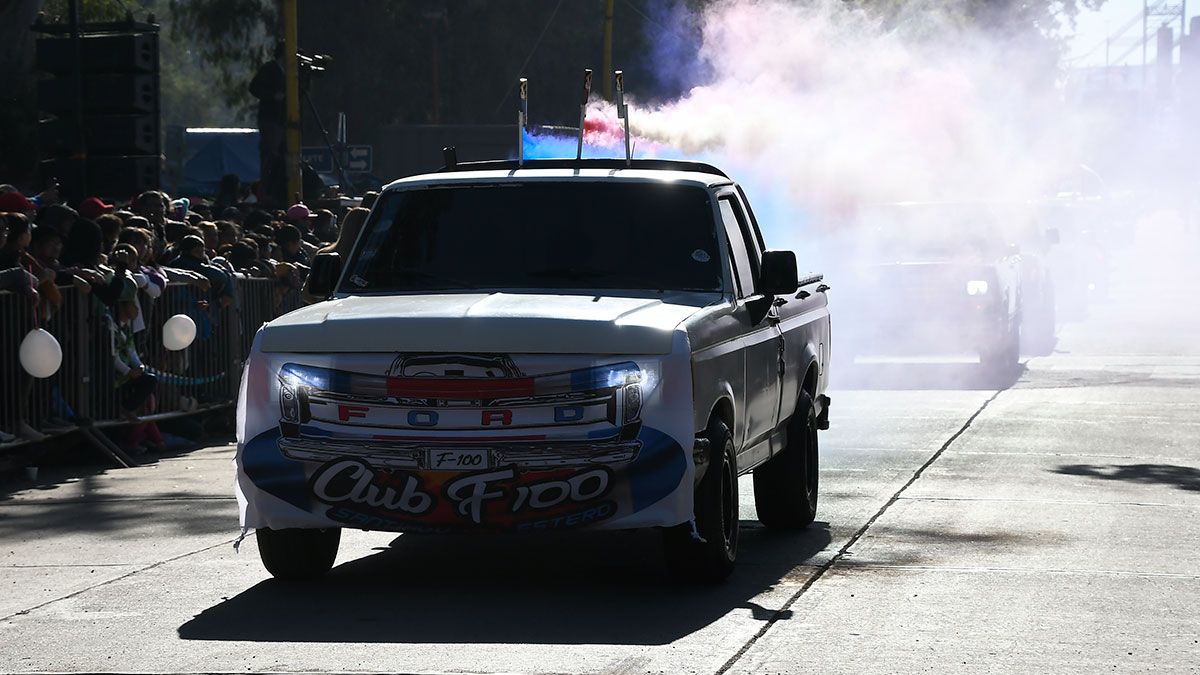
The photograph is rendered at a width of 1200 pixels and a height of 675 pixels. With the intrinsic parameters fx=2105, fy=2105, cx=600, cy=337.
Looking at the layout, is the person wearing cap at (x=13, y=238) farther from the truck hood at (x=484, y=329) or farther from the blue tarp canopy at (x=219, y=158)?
the blue tarp canopy at (x=219, y=158)

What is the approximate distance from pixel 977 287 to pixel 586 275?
44.2 ft

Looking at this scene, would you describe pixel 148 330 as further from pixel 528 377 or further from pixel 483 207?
pixel 528 377

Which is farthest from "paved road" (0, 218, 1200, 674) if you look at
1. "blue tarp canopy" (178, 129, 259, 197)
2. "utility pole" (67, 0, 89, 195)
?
"blue tarp canopy" (178, 129, 259, 197)

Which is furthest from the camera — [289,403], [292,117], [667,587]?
[292,117]

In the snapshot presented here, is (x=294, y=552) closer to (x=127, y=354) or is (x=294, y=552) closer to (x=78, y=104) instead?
(x=127, y=354)

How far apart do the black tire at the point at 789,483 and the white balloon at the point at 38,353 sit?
4.98 metres

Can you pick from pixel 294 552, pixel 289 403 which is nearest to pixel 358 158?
pixel 294 552

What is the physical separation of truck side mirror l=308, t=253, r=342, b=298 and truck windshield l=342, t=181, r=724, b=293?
0.27ft

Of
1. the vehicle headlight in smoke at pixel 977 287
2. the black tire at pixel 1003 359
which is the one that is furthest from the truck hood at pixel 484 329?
the black tire at pixel 1003 359

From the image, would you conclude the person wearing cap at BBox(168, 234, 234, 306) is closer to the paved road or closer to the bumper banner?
the paved road

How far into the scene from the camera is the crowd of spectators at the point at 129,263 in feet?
45.1

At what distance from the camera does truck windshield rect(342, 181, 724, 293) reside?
973 centimetres

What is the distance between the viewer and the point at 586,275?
9695mm

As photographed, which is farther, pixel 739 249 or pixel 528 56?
pixel 528 56
